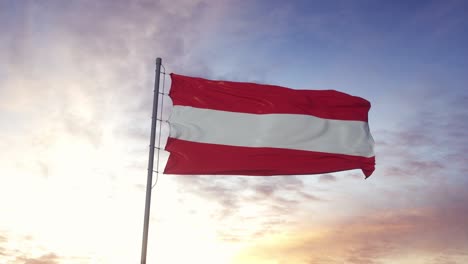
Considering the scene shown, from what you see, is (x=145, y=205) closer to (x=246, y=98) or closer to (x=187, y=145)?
(x=187, y=145)

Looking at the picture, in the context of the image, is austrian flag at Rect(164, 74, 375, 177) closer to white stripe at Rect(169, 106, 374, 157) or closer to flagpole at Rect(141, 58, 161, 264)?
white stripe at Rect(169, 106, 374, 157)

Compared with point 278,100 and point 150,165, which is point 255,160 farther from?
point 150,165

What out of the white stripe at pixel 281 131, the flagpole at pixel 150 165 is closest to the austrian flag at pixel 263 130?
the white stripe at pixel 281 131

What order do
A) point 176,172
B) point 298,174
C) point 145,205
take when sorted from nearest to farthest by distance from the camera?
point 145,205 < point 176,172 < point 298,174

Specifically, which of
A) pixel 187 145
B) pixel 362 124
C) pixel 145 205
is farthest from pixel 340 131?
pixel 145 205

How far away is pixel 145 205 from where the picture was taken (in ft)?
50.4

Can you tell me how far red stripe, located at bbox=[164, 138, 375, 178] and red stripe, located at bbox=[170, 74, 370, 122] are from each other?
1.42 meters

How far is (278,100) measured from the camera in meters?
19.4

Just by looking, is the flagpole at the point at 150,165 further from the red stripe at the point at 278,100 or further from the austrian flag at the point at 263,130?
the red stripe at the point at 278,100

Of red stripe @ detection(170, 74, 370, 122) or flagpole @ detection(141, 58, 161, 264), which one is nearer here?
flagpole @ detection(141, 58, 161, 264)

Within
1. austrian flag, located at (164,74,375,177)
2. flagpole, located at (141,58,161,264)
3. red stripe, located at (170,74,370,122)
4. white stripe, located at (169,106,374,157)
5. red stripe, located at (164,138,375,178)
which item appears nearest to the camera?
flagpole, located at (141,58,161,264)

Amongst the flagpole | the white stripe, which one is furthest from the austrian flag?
the flagpole

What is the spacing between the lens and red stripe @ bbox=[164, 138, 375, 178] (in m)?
17.7

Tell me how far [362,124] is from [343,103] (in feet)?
3.13
